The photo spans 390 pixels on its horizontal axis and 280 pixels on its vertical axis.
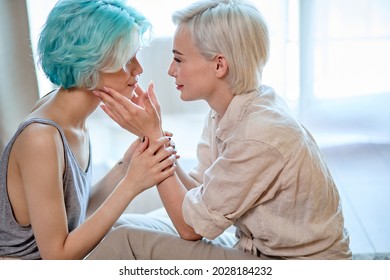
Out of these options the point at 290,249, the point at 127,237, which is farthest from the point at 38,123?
the point at 290,249

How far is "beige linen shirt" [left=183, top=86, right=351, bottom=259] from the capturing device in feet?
3.59

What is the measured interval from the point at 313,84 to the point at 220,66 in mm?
850

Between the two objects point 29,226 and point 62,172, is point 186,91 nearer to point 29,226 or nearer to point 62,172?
point 62,172

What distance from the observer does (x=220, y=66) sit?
1.18 metres

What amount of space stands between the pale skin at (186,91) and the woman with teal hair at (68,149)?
0.03 meters

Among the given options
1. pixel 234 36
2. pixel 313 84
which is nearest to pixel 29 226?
pixel 234 36

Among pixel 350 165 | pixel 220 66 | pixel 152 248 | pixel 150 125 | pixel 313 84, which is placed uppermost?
pixel 220 66

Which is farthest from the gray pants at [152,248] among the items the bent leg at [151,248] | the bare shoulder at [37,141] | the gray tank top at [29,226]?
the bare shoulder at [37,141]

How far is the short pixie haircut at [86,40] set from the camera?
1.17 m

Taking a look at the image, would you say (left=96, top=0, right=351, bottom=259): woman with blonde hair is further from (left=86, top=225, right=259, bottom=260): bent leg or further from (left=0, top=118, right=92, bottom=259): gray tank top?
(left=0, top=118, right=92, bottom=259): gray tank top

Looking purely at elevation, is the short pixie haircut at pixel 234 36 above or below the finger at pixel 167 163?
above

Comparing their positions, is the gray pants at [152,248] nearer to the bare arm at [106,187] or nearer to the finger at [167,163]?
the finger at [167,163]

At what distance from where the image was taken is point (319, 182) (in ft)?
3.72
